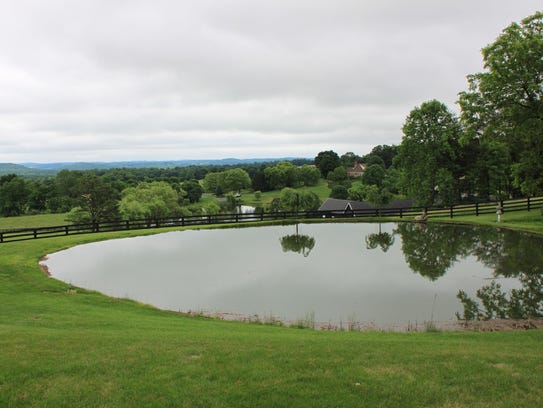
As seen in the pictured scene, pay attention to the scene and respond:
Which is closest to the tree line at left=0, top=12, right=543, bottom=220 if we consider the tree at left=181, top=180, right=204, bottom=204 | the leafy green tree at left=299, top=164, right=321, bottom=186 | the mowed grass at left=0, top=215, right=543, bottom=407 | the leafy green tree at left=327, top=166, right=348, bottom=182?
the tree at left=181, top=180, right=204, bottom=204

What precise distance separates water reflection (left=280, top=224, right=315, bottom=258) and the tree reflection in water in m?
3.40

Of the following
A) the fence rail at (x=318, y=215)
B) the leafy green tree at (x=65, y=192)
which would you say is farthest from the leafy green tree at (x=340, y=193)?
the leafy green tree at (x=65, y=192)

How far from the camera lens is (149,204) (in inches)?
1743

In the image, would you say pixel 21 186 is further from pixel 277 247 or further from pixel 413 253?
pixel 413 253

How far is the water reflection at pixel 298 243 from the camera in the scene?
67.2ft

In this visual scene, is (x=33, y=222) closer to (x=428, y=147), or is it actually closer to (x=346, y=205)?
(x=346, y=205)

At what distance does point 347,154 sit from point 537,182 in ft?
429

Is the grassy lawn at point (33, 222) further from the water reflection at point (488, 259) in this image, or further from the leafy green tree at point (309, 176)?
the leafy green tree at point (309, 176)

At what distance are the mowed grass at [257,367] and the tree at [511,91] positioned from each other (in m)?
16.5

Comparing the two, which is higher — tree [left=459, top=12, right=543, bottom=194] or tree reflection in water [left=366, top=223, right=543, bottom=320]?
tree [left=459, top=12, right=543, bottom=194]

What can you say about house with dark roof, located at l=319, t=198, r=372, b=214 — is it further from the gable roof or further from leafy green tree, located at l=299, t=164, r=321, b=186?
leafy green tree, located at l=299, t=164, r=321, b=186

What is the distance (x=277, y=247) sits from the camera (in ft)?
70.8

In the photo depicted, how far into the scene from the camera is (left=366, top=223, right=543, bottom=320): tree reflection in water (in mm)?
11289

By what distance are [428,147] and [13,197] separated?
80.8m
